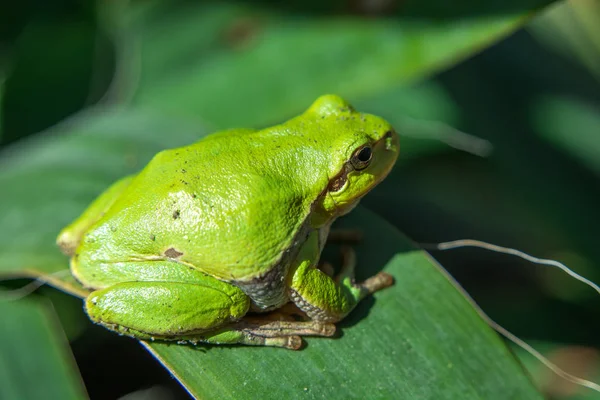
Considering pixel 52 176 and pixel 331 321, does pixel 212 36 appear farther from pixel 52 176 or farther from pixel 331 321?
pixel 331 321

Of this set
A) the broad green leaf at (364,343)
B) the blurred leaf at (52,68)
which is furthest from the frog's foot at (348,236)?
the blurred leaf at (52,68)

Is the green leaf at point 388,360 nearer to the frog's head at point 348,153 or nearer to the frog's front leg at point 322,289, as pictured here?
the frog's front leg at point 322,289

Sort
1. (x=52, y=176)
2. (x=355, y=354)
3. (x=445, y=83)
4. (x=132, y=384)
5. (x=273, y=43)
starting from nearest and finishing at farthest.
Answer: (x=355, y=354)
(x=52, y=176)
(x=132, y=384)
(x=273, y=43)
(x=445, y=83)

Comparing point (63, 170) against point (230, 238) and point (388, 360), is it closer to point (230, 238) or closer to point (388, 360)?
point (230, 238)

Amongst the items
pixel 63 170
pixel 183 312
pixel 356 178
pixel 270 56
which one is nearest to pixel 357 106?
pixel 270 56

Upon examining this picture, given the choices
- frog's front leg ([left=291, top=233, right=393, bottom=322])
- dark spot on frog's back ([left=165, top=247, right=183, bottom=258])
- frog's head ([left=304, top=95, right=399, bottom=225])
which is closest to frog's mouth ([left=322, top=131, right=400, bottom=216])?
frog's head ([left=304, top=95, right=399, bottom=225])

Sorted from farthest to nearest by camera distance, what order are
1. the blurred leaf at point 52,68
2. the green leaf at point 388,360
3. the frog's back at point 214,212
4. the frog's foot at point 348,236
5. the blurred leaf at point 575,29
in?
the blurred leaf at point 575,29 → the blurred leaf at point 52,68 → the frog's foot at point 348,236 → the frog's back at point 214,212 → the green leaf at point 388,360

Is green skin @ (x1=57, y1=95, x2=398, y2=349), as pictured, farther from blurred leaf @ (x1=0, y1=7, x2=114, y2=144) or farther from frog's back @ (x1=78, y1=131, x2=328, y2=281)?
blurred leaf @ (x1=0, y1=7, x2=114, y2=144)

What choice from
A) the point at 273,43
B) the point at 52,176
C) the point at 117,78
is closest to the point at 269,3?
the point at 273,43
